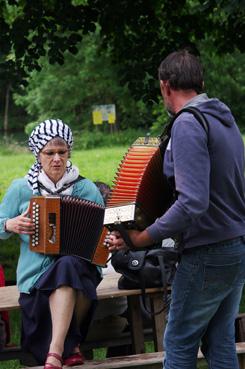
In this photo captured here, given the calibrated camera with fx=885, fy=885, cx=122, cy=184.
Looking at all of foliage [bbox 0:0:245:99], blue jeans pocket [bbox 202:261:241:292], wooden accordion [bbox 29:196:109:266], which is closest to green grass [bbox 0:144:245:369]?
wooden accordion [bbox 29:196:109:266]

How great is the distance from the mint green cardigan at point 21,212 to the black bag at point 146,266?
0.37 metres

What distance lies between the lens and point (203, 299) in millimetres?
3842

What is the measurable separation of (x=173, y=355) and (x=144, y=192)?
74 cm

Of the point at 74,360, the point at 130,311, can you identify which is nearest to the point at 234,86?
the point at 130,311

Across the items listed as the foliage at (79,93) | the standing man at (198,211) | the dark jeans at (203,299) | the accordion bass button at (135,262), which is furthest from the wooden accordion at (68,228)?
the foliage at (79,93)

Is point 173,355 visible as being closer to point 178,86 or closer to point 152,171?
point 152,171

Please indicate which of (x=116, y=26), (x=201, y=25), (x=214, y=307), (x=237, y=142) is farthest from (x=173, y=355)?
(x=201, y=25)

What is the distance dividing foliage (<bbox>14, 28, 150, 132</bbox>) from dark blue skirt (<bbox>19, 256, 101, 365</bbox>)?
120 ft

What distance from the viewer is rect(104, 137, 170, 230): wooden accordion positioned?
3.88m

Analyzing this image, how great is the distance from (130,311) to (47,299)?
620 mm

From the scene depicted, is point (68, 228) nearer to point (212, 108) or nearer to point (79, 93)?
point (212, 108)

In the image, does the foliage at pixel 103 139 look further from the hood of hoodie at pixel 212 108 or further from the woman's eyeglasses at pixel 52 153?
the hood of hoodie at pixel 212 108

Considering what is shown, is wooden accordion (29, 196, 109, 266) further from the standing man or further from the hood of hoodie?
the hood of hoodie

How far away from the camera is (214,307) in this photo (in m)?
3.88
